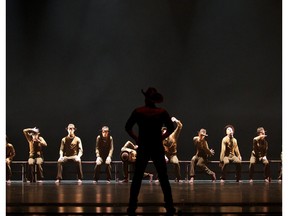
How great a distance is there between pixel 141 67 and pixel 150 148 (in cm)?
976

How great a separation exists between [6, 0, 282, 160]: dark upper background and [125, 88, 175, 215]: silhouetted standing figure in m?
9.26

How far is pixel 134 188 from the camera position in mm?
6820

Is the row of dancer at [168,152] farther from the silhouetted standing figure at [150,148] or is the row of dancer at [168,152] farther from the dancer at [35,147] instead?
the silhouetted standing figure at [150,148]

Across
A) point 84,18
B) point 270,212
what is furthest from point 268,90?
point 270,212

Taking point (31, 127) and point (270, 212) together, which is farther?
point (31, 127)

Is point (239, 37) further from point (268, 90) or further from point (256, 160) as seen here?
point (256, 160)

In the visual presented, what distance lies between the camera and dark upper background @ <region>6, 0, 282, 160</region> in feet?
53.5

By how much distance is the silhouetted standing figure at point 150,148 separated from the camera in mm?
6801

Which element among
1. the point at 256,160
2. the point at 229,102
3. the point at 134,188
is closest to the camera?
the point at 134,188

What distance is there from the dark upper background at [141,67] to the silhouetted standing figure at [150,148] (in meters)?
9.26

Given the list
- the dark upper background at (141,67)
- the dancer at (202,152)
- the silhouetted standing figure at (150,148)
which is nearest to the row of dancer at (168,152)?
the dancer at (202,152)

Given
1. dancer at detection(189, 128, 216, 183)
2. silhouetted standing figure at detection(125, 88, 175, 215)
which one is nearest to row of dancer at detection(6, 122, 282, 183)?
dancer at detection(189, 128, 216, 183)

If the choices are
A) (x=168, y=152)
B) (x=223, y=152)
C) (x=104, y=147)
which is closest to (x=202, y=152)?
(x=223, y=152)

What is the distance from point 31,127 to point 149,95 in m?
9.96
